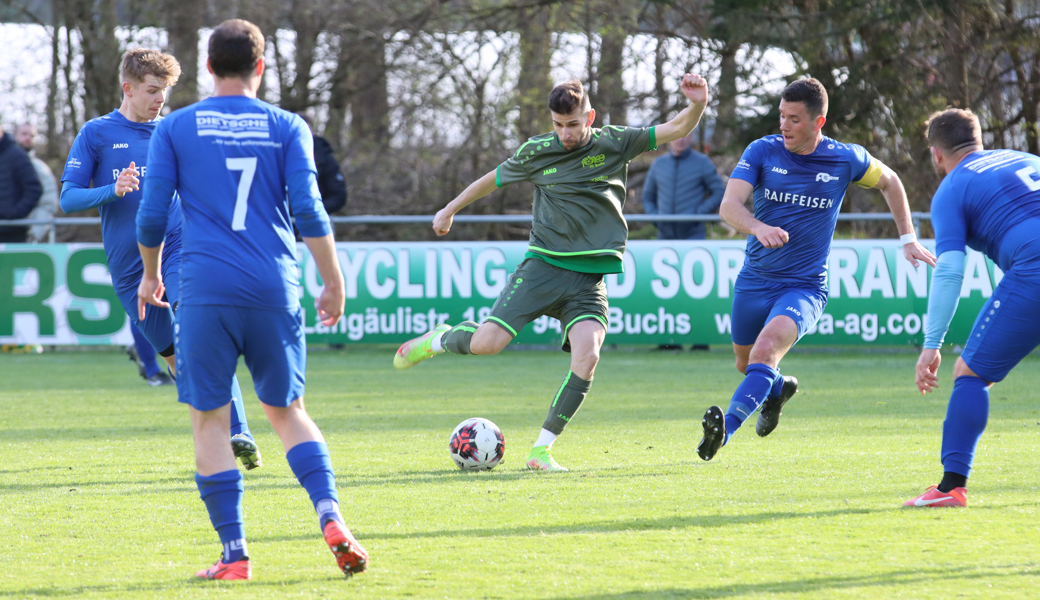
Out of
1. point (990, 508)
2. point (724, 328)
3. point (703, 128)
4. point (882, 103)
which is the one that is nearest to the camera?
point (990, 508)

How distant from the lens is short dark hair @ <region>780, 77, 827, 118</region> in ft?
20.7

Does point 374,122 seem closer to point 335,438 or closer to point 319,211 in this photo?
point 335,438

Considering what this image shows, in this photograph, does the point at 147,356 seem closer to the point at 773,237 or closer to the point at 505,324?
the point at 505,324

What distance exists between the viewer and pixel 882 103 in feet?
56.4

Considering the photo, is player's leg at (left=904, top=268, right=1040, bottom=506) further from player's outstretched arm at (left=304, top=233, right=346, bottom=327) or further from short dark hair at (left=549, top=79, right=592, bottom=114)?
player's outstretched arm at (left=304, top=233, right=346, bottom=327)

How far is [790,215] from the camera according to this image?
21.6 ft

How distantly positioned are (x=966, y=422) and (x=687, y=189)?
31.1ft

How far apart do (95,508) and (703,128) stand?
15209mm

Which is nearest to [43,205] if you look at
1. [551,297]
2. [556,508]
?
[551,297]

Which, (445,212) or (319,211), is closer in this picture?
(319,211)

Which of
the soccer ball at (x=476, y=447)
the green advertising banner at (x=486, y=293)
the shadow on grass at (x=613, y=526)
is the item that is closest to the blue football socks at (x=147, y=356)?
the green advertising banner at (x=486, y=293)

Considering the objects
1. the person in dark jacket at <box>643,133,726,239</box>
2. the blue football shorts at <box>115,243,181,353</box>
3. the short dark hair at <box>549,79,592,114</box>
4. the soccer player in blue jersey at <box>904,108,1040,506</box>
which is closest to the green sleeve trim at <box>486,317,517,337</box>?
the short dark hair at <box>549,79,592,114</box>

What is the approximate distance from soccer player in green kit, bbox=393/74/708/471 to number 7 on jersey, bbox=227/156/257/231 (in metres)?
2.79

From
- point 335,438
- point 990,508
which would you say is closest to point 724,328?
point 335,438
